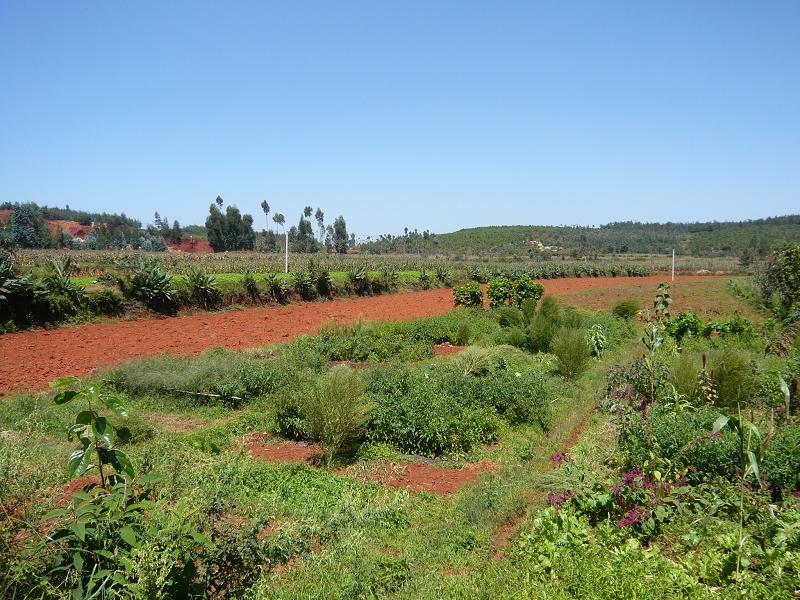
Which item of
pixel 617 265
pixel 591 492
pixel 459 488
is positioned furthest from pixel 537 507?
pixel 617 265

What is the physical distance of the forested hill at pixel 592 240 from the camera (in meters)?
93.5

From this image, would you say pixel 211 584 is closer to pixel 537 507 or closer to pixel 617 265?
pixel 537 507

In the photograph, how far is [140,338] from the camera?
52.4 feet

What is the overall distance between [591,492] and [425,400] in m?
3.29

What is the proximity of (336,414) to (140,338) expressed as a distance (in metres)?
11.9

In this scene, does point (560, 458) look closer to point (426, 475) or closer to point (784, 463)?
point (426, 475)

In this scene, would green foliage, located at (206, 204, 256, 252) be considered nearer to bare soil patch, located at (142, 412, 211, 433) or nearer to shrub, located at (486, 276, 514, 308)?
shrub, located at (486, 276, 514, 308)

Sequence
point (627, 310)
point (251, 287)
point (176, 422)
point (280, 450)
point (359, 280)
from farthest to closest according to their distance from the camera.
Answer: point (359, 280)
point (251, 287)
point (627, 310)
point (176, 422)
point (280, 450)

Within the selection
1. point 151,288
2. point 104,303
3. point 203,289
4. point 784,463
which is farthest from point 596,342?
point 104,303

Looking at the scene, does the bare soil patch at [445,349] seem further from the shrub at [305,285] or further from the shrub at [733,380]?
the shrub at [305,285]

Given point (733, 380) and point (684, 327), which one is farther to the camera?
point (684, 327)

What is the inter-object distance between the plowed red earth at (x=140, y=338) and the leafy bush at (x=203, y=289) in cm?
117

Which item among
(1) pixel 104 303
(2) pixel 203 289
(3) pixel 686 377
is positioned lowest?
(3) pixel 686 377

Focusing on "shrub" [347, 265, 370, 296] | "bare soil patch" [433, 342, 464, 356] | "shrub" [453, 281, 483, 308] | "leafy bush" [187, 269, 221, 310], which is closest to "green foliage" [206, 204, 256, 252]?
"shrub" [347, 265, 370, 296]
